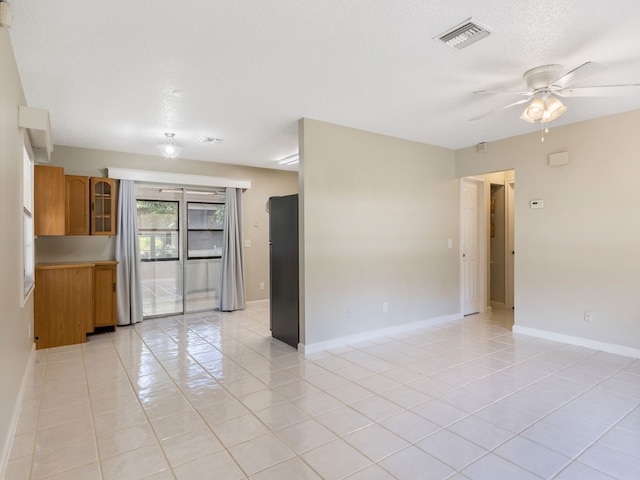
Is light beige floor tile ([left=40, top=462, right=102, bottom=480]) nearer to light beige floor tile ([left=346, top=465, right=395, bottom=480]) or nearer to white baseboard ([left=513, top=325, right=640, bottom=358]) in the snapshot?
light beige floor tile ([left=346, top=465, right=395, bottom=480])

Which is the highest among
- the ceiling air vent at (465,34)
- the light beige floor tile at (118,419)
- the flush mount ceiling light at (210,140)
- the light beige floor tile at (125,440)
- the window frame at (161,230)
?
the flush mount ceiling light at (210,140)

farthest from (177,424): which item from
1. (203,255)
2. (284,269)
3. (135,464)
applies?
(203,255)

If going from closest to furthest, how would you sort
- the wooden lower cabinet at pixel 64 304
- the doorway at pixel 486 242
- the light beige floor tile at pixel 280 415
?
the light beige floor tile at pixel 280 415 < the wooden lower cabinet at pixel 64 304 < the doorway at pixel 486 242

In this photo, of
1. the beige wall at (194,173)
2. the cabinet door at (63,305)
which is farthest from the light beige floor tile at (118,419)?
the beige wall at (194,173)

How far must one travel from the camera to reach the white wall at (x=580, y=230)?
4.02 m

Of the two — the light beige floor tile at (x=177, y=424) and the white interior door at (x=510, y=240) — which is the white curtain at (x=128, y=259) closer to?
the light beige floor tile at (x=177, y=424)

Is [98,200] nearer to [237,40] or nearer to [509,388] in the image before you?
[237,40]

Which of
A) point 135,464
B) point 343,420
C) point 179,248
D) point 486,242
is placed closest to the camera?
point 135,464

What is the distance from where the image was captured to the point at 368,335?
15.4 ft

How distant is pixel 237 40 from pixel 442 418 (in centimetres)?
308

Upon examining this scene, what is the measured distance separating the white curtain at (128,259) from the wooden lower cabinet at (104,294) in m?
0.36

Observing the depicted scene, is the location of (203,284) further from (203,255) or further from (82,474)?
(82,474)

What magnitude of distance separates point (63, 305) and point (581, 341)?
6.38 meters

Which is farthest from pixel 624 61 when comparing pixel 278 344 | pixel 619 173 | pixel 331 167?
pixel 278 344
